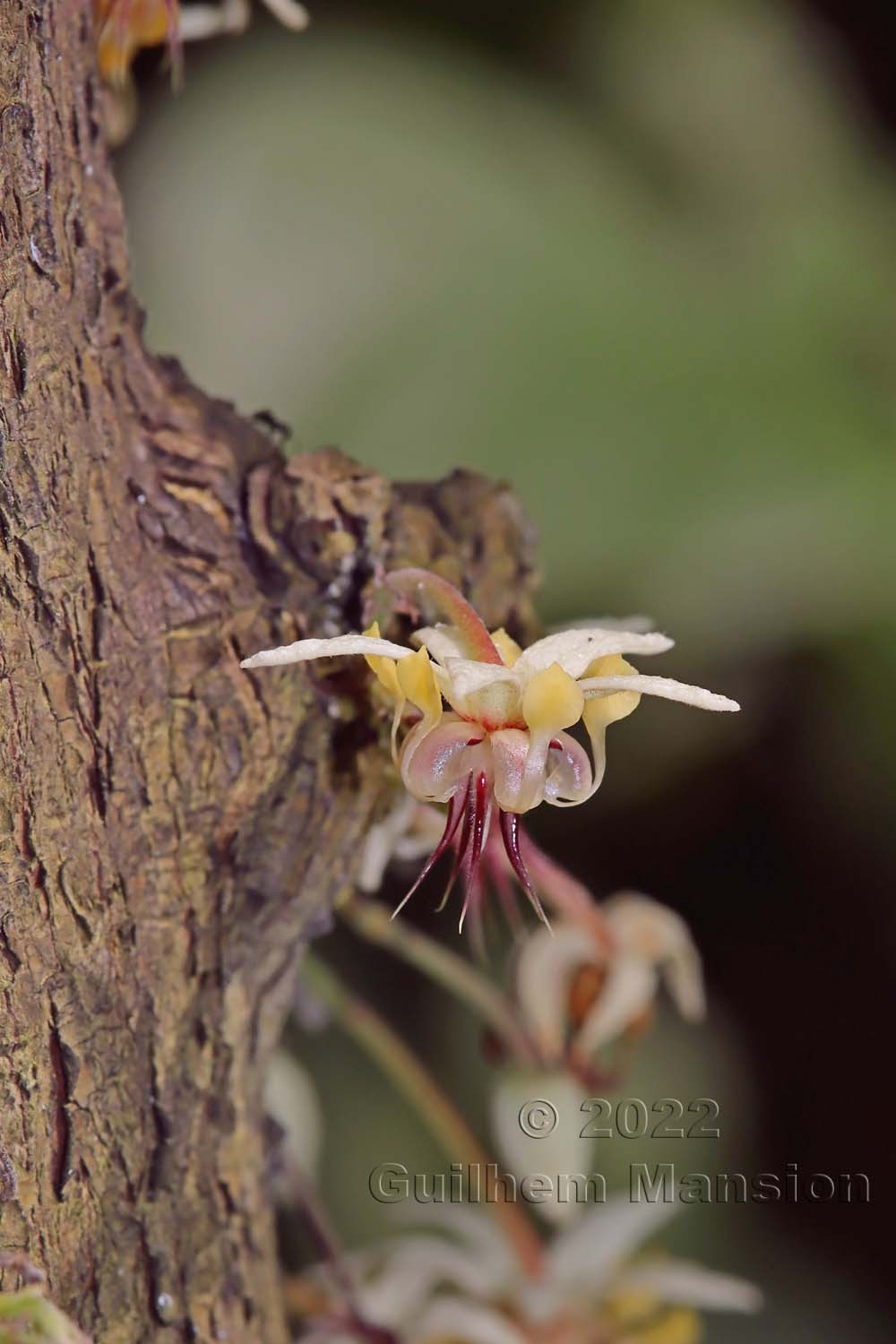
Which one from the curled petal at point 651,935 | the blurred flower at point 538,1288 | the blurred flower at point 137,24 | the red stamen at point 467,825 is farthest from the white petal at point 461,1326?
the blurred flower at point 137,24

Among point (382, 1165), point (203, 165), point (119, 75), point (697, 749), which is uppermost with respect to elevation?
point (203, 165)

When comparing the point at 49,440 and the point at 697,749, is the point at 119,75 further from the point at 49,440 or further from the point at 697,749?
the point at 697,749

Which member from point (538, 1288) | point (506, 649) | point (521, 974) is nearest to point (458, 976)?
point (521, 974)

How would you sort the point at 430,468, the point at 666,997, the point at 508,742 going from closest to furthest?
the point at 508,742 → the point at 430,468 → the point at 666,997

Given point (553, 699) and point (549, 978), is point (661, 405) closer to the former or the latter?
point (549, 978)

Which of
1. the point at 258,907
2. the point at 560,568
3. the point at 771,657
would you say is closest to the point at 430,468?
the point at 560,568

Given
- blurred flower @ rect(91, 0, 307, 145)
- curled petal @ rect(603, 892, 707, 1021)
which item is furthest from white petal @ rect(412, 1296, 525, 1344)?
blurred flower @ rect(91, 0, 307, 145)
